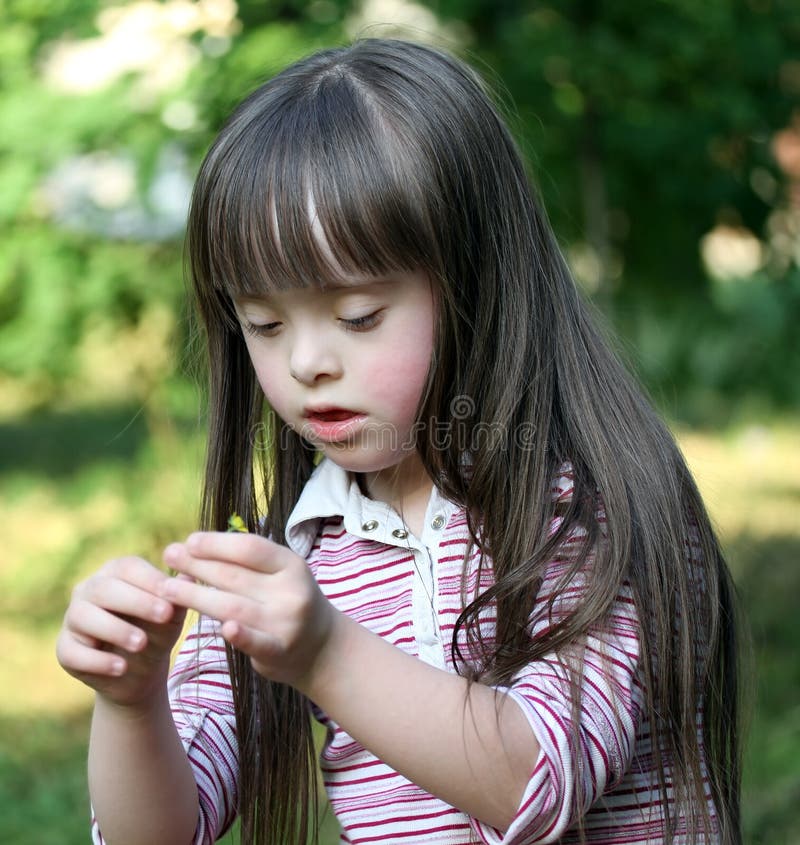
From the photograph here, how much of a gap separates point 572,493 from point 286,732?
0.58 metres

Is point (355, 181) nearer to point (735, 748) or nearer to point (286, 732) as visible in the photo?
point (286, 732)

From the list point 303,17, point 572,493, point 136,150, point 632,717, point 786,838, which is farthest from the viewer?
point 136,150

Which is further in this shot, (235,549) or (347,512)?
(347,512)

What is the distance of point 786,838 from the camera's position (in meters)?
2.97

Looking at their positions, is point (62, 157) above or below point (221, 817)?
above

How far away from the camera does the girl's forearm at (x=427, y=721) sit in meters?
1.30

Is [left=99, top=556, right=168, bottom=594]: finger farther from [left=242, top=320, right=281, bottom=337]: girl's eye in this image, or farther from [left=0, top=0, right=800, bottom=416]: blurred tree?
[left=0, top=0, right=800, bottom=416]: blurred tree

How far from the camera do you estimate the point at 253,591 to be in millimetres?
1215

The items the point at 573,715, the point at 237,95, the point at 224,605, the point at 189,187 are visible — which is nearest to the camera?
the point at 224,605

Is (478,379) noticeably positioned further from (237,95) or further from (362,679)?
(237,95)

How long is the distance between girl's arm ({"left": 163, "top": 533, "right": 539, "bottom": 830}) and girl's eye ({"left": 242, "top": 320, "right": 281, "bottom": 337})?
1.37 ft

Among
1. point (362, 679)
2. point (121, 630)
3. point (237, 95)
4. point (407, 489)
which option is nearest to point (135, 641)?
point (121, 630)

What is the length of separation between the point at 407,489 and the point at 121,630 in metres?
0.57

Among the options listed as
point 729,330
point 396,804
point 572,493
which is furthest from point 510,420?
point 729,330
